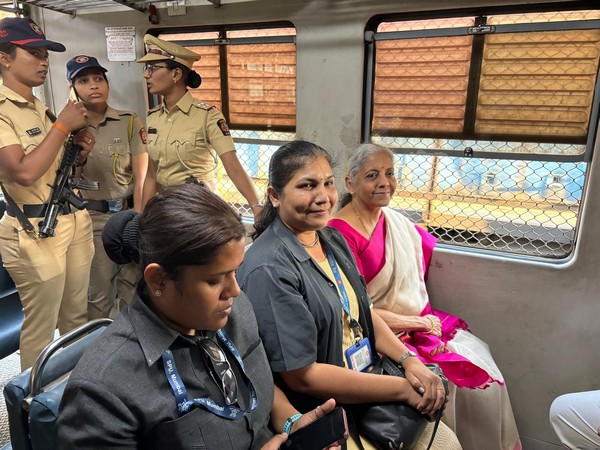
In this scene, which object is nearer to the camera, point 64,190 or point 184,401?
point 184,401

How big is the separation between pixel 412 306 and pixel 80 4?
2851 mm

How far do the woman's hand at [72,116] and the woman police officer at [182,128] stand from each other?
0.49 metres

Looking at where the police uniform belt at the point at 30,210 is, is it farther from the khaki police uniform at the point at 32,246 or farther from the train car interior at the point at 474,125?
the train car interior at the point at 474,125

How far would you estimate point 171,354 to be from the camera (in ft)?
3.08

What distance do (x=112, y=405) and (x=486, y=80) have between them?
2184 millimetres

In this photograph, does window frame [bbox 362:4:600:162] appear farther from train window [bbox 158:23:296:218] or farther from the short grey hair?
train window [bbox 158:23:296:218]

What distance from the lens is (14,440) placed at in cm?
111

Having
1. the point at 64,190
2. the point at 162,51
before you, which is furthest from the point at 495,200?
the point at 64,190

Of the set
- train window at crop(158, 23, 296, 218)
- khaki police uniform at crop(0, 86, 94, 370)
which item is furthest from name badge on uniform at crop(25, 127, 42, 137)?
train window at crop(158, 23, 296, 218)

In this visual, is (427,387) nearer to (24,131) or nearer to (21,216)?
(21,216)

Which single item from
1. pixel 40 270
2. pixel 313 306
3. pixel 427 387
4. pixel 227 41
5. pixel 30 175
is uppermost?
pixel 227 41

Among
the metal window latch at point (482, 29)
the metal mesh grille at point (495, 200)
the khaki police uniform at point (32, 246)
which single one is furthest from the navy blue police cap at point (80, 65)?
the metal window latch at point (482, 29)

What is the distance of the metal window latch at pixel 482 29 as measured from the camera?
203cm

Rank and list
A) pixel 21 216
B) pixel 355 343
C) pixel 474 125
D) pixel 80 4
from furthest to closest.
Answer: pixel 80 4 → pixel 474 125 → pixel 21 216 → pixel 355 343
